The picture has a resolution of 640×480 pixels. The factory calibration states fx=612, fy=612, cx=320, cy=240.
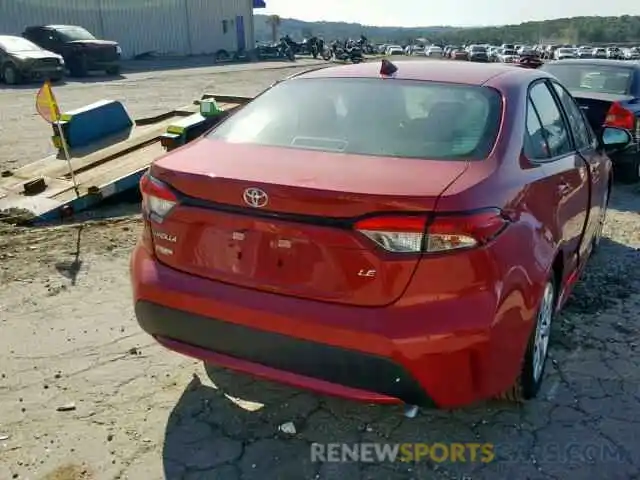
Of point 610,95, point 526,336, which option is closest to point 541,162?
point 526,336

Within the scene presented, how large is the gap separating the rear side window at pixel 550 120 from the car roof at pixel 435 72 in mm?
113

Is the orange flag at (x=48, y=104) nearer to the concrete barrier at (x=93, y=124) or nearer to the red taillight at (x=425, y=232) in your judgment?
the concrete barrier at (x=93, y=124)

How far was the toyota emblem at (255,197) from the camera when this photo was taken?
Result: 2.35 metres

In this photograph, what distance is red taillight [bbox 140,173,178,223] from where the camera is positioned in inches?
102

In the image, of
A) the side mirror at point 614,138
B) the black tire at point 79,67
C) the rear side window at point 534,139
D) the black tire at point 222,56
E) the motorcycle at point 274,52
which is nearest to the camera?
the rear side window at point 534,139

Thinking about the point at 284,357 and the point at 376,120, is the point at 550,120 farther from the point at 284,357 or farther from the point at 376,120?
the point at 284,357

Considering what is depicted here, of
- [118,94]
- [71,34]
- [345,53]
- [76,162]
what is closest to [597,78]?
Answer: [76,162]

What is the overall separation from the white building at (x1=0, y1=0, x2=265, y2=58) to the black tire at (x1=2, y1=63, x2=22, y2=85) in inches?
372

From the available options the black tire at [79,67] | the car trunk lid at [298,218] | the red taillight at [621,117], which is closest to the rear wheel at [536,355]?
the car trunk lid at [298,218]

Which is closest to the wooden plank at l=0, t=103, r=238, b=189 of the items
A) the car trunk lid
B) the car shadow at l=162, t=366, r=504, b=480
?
the car shadow at l=162, t=366, r=504, b=480

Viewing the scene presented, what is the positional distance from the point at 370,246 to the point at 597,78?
6981 millimetres

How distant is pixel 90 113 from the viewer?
7.14 m

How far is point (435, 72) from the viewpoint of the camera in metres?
3.27

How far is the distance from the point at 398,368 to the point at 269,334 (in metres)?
0.52
